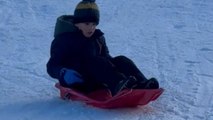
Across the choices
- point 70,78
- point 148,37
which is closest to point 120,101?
point 70,78

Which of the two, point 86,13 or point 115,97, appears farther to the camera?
point 86,13

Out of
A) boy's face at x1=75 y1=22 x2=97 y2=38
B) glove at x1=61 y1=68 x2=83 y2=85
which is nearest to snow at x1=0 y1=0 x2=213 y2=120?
glove at x1=61 y1=68 x2=83 y2=85

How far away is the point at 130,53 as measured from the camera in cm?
554

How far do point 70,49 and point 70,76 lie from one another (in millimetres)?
220

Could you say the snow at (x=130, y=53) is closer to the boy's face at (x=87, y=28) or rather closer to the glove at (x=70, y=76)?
the glove at (x=70, y=76)

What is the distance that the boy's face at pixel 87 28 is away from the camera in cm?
388

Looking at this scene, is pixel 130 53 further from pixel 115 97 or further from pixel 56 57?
pixel 115 97

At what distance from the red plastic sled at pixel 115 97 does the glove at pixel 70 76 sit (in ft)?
0.21

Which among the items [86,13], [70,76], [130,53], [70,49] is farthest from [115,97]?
[130,53]

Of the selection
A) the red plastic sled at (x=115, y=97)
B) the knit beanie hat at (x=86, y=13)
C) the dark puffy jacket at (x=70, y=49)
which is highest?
the knit beanie hat at (x=86, y=13)

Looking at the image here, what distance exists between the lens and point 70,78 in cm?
375

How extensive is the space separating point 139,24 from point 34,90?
111 inches

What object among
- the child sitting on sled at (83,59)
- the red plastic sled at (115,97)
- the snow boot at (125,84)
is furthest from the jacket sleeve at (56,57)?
the snow boot at (125,84)

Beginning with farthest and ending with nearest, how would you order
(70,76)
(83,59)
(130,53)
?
(130,53), (83,59), (70,76)
